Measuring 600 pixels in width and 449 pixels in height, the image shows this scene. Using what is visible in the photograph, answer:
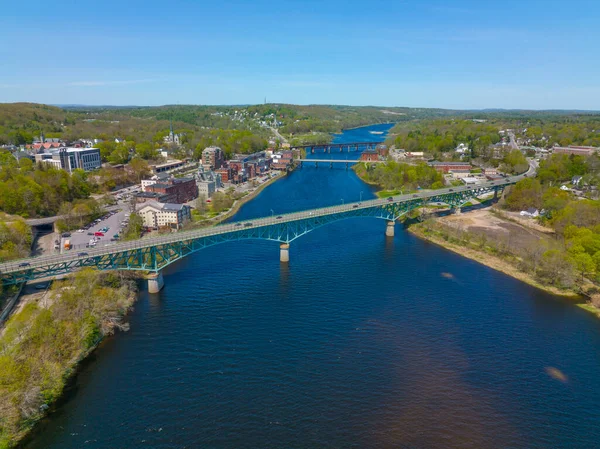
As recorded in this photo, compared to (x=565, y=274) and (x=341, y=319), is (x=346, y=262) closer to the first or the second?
(x=341, y=319)

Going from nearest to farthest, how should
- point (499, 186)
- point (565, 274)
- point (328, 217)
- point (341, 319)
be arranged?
1. point (341, 319)
2. point (565, 274)
3. point (328, 217)
4. point (499, 186)

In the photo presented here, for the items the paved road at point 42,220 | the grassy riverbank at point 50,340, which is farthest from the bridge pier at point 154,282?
the paved road at point 42,220

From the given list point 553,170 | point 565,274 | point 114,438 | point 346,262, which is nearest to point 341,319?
point 346,262

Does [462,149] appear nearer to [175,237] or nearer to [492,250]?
[492,250]

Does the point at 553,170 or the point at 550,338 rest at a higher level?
the point at 553,170

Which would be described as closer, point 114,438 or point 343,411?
point 114,438
